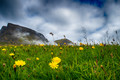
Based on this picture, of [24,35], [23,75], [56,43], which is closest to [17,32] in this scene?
[24,35]

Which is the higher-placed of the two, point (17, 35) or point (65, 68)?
point (17, 35)

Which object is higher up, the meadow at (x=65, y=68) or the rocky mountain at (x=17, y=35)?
the rocky mountain at (x=17, y=35)

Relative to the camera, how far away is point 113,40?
4094 mm

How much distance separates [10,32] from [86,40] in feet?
194

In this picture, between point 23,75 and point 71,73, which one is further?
point 71,73

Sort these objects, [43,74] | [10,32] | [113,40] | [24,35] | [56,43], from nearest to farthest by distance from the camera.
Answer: [43,74] < [113,40] < [56,43] < [24,35] < [10,32]

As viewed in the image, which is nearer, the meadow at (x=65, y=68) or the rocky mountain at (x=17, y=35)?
the meadow at (x=65, y=68)

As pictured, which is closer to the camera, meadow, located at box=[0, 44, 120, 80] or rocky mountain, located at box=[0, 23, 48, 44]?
meadow, located at box=[0, 44, 120, 80]

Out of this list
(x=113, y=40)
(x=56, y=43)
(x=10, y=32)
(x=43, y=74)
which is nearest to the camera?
(x=43, y=74)

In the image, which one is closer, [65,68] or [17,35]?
[65,68]

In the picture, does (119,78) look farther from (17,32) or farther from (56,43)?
(17,32)

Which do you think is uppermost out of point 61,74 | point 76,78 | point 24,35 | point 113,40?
point 24,35

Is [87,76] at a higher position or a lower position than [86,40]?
lower

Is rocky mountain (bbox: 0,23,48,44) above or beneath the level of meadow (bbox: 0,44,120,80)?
above
